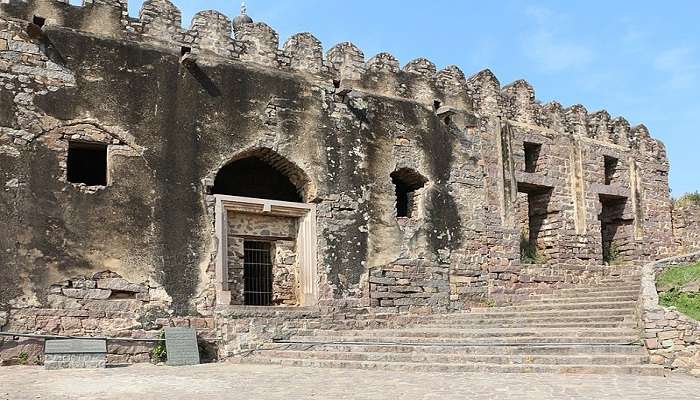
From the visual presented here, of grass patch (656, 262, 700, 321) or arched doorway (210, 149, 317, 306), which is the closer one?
grass patch (656, 262, 700, 321)

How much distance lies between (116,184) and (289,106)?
3362 mm

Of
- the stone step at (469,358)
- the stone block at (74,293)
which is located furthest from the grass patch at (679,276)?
the stone block at (74,293)

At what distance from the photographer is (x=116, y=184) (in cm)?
1126

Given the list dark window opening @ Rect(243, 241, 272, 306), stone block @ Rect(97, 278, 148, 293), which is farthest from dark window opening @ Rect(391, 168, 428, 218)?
stone block @ Rect(97, 278, 148, 293)

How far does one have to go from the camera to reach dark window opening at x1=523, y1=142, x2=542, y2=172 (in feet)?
53.5

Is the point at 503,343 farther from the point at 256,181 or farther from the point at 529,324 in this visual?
the point at 256,181

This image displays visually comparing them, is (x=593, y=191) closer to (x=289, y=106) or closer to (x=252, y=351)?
(x=289, y=106)

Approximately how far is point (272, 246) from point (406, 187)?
130 inches

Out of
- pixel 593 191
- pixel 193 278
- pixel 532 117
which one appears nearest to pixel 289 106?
pixel 193 278

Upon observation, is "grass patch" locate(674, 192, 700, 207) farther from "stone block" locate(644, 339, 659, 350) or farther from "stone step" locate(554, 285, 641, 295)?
"stone block" locate(644, 339, 659, 350)

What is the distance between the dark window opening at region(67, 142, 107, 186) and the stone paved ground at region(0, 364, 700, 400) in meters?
4.35

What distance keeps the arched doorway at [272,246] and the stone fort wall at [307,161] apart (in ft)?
0.77

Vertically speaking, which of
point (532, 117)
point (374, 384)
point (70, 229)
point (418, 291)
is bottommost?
point (374, 384)

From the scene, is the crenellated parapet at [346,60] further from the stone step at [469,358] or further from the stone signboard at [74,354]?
the stone signboard at [74,354]
